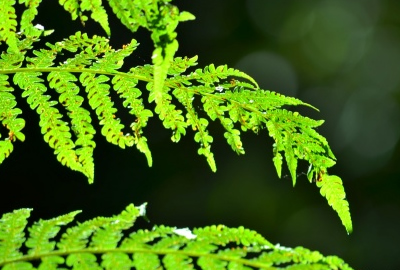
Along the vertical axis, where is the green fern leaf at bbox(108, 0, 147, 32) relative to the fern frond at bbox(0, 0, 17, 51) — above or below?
above

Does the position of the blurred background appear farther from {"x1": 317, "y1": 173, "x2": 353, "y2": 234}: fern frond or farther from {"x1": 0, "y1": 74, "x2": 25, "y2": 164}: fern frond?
{"x1": 317, "y1": 173, "x2": 353, "y2": 234}: fern frond

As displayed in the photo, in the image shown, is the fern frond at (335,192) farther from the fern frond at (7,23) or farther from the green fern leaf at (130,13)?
the fern frond at (7,23)

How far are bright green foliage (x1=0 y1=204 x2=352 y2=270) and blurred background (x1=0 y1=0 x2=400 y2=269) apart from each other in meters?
4.29

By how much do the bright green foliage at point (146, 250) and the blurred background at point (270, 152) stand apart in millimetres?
4290

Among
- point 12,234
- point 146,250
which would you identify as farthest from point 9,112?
point 146,250

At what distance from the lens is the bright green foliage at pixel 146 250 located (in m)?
0.70

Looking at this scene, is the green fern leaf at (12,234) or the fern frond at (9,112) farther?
the fern frond at (9,112)

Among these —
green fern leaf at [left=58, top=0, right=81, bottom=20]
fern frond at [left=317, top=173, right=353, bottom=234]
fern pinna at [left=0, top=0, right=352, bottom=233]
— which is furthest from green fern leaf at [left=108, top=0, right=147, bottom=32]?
fern frond at [left=317, top=173, right=353, bottom=234]

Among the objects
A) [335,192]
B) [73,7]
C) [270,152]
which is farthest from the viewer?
[270,152]

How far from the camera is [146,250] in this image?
28.1 inches

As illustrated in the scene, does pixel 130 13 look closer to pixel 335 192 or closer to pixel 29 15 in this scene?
pixel 29 15

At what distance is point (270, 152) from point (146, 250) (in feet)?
18.4

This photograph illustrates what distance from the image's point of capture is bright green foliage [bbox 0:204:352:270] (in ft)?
2.29

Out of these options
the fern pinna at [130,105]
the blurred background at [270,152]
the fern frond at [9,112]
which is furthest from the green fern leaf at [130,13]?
the blurred background at [270,152]
